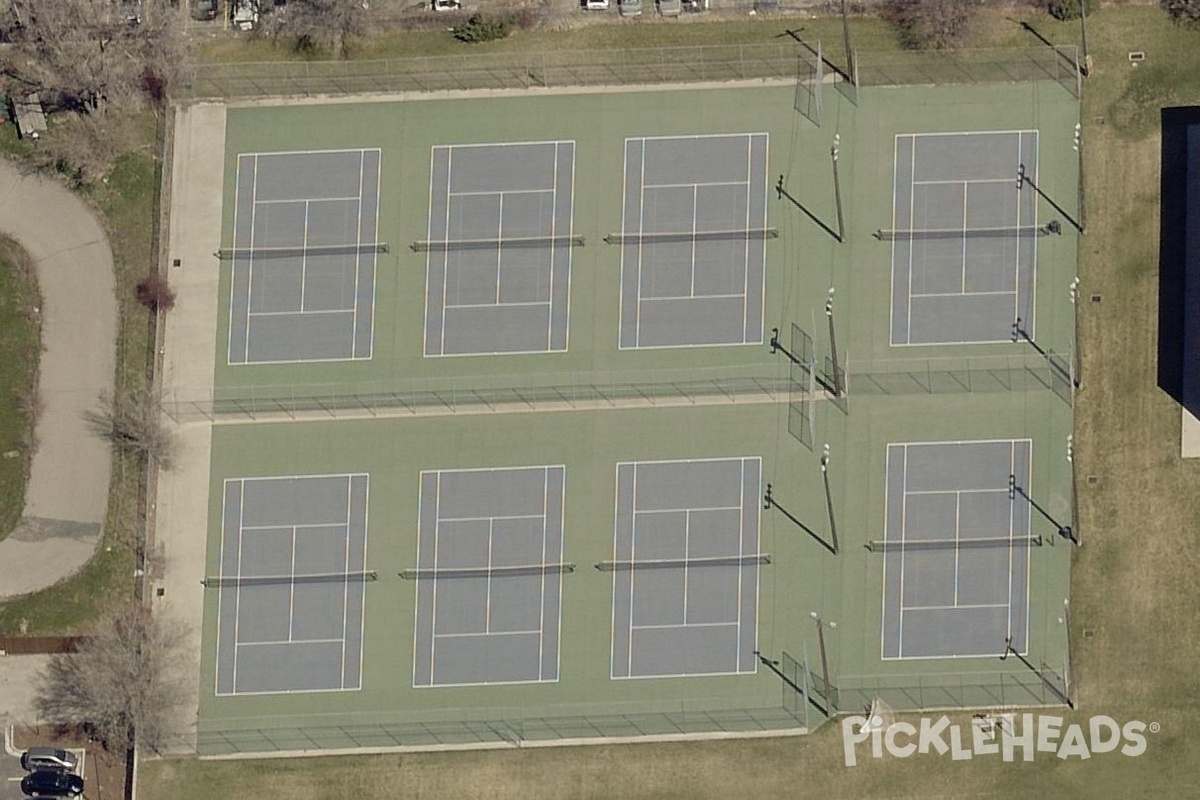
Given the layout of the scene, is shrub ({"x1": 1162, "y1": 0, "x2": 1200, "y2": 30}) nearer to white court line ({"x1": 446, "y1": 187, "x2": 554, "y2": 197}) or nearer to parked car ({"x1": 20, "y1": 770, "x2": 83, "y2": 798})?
white court line ({"x1": 446, "y1": 187, "x2": 554, "y2": 197})

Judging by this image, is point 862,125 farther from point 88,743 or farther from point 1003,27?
Answer: point 88,743

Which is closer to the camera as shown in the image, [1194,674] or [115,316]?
[1194,674]

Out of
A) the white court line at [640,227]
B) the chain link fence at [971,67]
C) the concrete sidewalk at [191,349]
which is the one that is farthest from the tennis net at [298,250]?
the chain link fence at [971,67]

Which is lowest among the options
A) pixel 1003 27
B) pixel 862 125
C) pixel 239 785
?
pixel 239 785

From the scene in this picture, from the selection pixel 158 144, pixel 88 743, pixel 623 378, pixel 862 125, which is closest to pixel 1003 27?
pixel 862 125

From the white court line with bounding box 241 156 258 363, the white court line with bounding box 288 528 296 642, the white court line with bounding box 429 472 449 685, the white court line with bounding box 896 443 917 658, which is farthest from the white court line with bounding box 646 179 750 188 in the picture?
the white court line with bounding box 288 528 296 642

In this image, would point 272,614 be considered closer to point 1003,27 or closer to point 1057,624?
point 1057,624

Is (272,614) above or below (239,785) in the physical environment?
above
